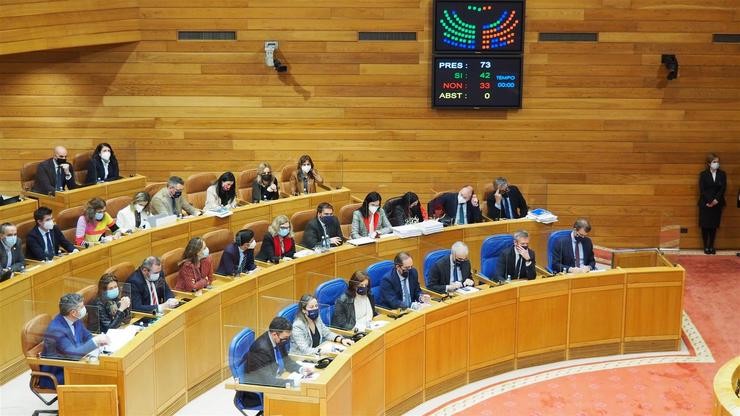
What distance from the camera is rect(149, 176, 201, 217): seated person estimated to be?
405 inches

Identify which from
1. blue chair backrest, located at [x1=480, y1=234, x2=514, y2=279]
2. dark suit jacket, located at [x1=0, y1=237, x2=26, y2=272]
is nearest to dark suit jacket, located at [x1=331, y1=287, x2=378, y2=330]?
blue chair backrest, located at [x1=480, y1=234, x2=514, y2=279]

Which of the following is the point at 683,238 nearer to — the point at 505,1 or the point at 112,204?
the point at 505,1

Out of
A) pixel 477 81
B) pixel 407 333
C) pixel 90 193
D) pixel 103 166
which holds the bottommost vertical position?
pixel 407 333

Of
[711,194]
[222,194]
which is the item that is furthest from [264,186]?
[711,194]

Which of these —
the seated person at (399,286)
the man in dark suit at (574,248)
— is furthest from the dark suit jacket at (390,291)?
the man in dark suit at (574,248)

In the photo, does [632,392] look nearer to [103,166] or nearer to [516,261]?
[516,261]

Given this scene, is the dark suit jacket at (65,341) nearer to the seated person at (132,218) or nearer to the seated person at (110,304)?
the seated person at (110,304)

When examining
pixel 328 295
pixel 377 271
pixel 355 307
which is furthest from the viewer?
pixel 377 271

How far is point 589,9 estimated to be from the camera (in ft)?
41.0

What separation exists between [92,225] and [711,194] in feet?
25.4

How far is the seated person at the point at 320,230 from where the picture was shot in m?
9.76

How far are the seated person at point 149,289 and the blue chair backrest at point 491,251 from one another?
3104mm

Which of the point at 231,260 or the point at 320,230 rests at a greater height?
the point at 320,230

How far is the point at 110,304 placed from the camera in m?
7.59
